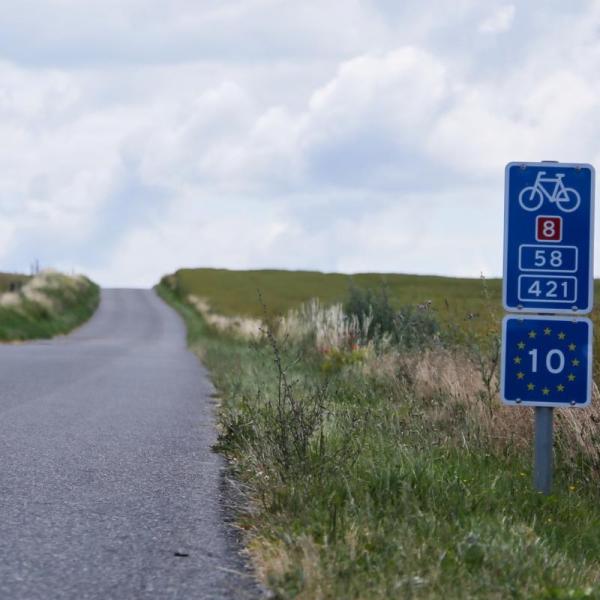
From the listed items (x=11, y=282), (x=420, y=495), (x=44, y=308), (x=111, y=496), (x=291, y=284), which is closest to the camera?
(x=420, y=495)

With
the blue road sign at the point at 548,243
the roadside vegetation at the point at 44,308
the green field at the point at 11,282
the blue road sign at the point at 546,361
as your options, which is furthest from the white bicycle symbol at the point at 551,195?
the green field at the point at 11,282

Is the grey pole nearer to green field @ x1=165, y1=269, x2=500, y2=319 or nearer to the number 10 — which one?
the number 10

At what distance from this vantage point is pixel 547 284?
5.94 meters

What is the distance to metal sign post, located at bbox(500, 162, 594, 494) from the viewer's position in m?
5.94

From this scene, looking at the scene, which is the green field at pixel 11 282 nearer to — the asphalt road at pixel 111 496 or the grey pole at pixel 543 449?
the asphalt road at pixel 111 496

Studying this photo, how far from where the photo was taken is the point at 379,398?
35.2ft

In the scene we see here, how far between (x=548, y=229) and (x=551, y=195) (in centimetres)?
20

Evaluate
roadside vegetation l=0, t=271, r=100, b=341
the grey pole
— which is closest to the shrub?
the grey pole

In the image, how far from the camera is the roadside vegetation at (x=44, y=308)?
Answer: 36.3 metres

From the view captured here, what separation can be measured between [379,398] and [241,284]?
75.1 metres

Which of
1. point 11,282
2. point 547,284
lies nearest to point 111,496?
point 547,284

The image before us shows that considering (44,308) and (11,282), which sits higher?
(11,282)

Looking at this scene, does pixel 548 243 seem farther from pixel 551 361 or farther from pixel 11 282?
pixel 11 282

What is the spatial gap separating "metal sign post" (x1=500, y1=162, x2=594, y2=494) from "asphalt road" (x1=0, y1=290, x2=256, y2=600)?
193 centimetres
